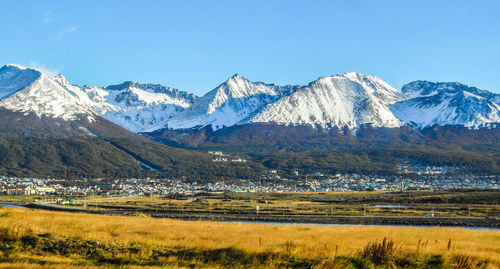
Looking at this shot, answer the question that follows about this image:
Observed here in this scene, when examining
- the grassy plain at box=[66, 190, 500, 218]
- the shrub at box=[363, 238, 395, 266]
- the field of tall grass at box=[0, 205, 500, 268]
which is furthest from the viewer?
the grassy plain at box=[66, 190, 500, 218]

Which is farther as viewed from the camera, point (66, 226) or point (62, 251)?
point (66, 226)

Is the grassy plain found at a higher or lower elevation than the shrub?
lower

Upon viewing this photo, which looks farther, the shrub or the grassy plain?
the grassy plain

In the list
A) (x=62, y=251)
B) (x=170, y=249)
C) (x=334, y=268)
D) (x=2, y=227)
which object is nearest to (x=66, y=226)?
(x=2, y=227)

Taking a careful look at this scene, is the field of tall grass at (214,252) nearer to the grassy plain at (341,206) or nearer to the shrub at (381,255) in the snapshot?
the shrub at (381,255)

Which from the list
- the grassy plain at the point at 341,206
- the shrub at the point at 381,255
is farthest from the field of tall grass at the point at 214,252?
the grassy plain at the point at 341,206

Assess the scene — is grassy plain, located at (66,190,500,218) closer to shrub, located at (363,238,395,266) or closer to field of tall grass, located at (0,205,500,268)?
field of tall grass, located at (0,205,500,268)

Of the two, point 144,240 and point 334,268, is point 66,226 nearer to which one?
point 144,240

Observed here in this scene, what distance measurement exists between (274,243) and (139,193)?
158 m

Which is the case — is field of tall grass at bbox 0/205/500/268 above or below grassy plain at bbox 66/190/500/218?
above

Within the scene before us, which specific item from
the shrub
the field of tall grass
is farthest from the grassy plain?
the shrub

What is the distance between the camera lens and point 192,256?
69.5ft

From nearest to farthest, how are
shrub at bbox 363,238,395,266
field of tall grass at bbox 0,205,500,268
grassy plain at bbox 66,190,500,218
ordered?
field of tall grass at bbox 0,205,500,268 < shrub at bbox 363,238,395,266 < grassy plain at bbox 66,190,500,218

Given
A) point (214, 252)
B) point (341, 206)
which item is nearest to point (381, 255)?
point (214, 252)
